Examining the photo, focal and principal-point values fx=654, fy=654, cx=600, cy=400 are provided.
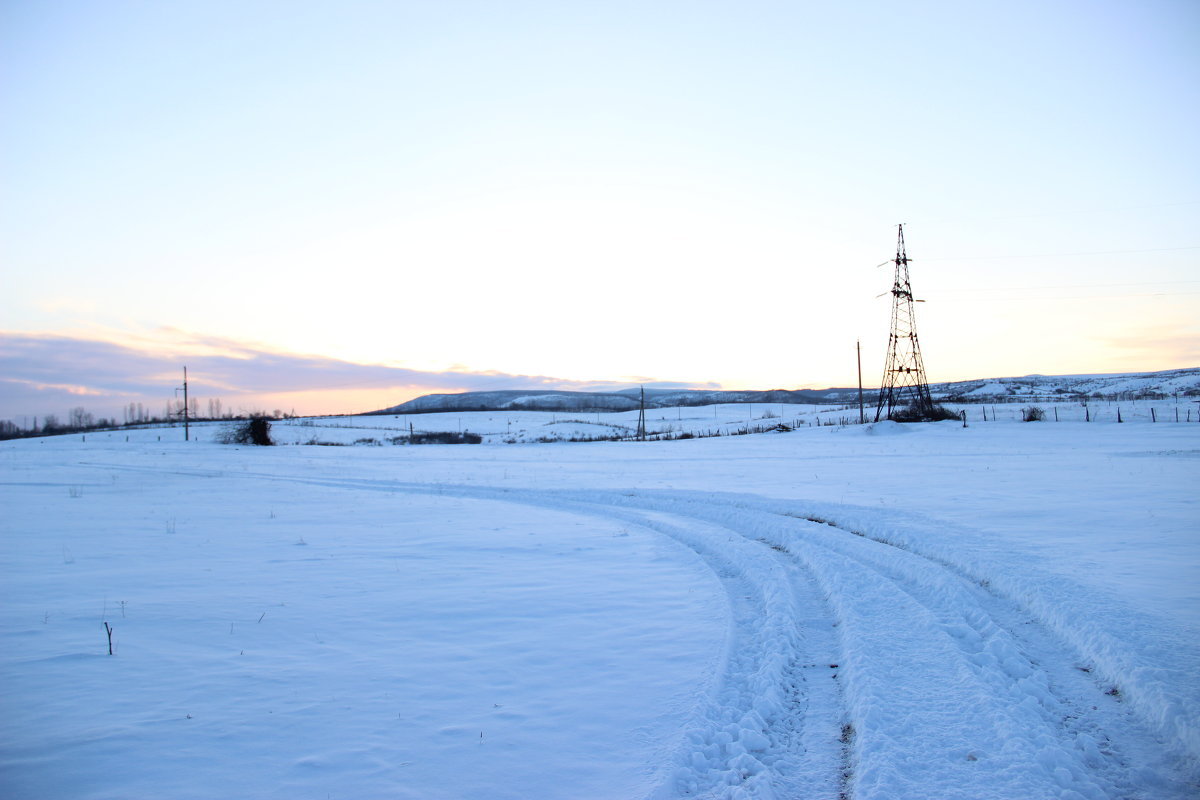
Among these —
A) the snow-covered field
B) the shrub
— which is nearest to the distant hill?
the shrub

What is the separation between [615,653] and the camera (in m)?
6.36

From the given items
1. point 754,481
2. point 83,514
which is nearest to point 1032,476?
point 754,481

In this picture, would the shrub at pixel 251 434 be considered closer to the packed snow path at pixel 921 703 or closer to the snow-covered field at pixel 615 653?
the snow-covered field at pixel 615 653

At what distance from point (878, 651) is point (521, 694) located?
10.9ft

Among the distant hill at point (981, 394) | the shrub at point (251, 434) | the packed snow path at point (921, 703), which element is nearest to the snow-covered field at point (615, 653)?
the packed snow path at point (921, 703)

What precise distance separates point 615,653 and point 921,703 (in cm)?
268

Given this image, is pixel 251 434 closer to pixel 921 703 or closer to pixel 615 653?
pixel 615 653

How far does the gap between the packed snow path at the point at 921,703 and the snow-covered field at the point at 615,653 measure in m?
0.03

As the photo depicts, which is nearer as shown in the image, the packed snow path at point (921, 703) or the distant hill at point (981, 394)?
the packed snow path at point (921, 703)

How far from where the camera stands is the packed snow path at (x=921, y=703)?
407 centimetres

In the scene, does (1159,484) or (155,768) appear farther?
(1159,484)

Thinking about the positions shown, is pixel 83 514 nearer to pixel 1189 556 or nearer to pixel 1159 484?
pixel 1189 556

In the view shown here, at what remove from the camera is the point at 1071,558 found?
9359 mm

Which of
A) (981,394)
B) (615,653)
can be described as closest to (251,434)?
(615,653)
